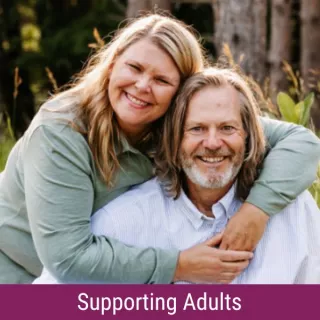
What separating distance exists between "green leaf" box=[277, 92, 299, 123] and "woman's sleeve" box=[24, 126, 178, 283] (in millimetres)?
1757

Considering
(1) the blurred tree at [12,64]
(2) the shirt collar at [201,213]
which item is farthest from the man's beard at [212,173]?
(1) the blurred tree at [12,64]

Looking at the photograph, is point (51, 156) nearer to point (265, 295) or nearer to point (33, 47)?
point (265, 295)

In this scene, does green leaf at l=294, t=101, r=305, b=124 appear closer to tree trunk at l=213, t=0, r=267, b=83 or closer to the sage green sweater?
the sage green sweater

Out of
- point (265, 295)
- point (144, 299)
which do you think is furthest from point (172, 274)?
point (265, 295)

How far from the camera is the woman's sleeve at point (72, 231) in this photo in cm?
327

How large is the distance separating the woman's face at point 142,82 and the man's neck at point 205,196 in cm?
36

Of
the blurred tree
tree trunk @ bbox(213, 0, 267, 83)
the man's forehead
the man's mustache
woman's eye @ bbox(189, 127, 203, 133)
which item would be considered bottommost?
the blurred tree

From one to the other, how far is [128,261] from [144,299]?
157 mm

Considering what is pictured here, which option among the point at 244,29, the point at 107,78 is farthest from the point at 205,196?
the point at 244,29

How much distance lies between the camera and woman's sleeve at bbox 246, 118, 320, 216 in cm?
343

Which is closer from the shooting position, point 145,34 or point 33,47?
point 145,34

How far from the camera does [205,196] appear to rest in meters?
3.51

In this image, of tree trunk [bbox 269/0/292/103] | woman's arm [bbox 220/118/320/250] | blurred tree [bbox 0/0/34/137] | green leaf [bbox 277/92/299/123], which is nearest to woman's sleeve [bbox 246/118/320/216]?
woman's arm [bbox 220/118/320/250]

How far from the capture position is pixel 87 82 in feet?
11.8
